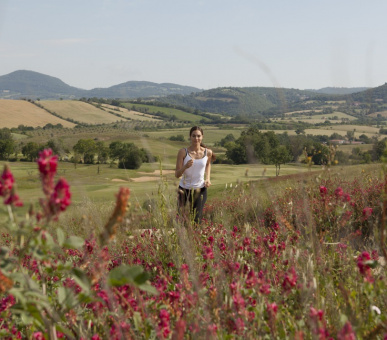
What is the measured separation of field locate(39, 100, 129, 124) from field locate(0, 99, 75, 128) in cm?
569

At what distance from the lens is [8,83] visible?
190 metres

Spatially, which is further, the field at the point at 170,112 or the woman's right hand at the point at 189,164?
the field at the point at 170,112

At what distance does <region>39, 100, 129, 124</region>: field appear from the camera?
128125mm

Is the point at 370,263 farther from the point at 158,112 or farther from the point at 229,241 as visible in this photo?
the point at 158,112

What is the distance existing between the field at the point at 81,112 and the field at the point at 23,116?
5.69m

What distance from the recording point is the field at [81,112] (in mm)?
128125

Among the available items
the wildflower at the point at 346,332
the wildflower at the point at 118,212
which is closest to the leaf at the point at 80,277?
the wildflower at the point at 118,212

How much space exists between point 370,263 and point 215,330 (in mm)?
763

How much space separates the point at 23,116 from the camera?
386ft

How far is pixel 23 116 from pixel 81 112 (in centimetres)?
2071

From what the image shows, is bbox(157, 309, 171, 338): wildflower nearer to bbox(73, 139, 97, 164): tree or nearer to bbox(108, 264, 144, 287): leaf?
bbox(108, 264, 144, 287): leaf

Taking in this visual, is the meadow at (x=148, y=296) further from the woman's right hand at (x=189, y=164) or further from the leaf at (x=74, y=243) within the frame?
the woman's right hand at (x=189, y=164)

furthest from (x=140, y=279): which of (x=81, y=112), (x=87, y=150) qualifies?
(x=81, y=112)

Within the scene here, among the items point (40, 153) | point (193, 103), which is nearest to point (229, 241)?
point (40, 153)
